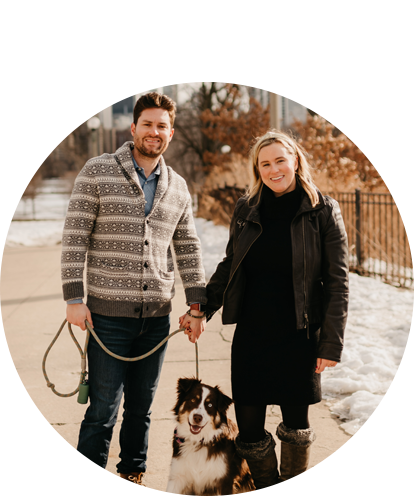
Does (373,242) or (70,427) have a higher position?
(373,242)

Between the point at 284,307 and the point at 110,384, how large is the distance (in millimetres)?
925

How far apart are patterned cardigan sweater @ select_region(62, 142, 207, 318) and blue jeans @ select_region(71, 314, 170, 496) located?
8cm

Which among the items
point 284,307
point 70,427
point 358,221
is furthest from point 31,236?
point 284,307

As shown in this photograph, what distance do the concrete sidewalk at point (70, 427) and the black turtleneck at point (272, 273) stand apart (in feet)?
3.47

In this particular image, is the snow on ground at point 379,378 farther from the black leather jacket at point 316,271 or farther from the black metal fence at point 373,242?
the black metal fence at point 373,242

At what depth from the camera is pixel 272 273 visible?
8.23 ft

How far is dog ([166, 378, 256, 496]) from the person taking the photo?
2400 millimetres

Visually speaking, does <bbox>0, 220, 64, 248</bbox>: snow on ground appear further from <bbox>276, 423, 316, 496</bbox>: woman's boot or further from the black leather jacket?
<bbox>276, 423, 316, 496</bbox>: woman's boot

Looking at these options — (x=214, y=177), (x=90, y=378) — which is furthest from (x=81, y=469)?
(x=214, y=177)

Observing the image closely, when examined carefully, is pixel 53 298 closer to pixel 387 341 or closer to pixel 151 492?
pixel 387 341

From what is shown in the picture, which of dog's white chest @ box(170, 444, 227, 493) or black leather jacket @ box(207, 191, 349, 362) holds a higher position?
black leather jacket @ box(207, 191, 349, 362)

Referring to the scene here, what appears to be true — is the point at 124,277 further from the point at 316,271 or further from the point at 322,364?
the point at 322,364

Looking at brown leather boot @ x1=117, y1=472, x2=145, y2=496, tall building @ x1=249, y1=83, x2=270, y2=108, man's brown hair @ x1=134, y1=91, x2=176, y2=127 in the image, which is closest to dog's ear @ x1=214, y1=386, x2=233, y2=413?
brown leather boot @ x1=117, y1=472, x2=145, y2=496

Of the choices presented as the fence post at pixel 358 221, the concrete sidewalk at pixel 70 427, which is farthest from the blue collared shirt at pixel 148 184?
the fence post at pixel 358 221
